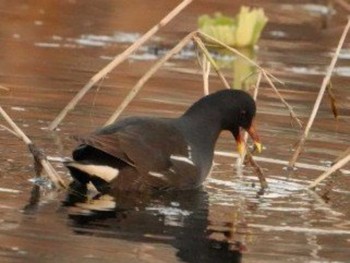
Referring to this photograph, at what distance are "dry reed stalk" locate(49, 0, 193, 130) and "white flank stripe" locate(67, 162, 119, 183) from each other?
4.01ft

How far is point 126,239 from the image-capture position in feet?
26.4

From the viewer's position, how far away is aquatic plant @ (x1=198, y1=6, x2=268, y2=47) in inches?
662

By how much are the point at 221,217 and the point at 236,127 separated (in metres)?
1.59

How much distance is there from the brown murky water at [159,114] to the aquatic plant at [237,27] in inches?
9.8

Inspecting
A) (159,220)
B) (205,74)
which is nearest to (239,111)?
(205,74)

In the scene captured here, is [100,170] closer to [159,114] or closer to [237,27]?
[159,114]

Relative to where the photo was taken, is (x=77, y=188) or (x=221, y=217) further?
(x=77, y=188)

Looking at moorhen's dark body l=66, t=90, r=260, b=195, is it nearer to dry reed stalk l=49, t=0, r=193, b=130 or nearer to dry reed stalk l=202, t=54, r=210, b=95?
dry reed stalk l=202, t=54, r=210, b=95

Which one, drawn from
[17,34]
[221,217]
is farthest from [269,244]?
[17,34]

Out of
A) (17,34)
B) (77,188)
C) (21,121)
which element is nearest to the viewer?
(77,188)

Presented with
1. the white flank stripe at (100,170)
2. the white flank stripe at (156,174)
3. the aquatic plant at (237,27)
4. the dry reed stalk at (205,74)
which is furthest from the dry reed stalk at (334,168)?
the aquatic plant at (237,27)

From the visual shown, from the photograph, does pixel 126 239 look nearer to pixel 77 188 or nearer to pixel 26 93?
pixel 77 188

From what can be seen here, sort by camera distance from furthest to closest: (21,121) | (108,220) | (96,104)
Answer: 1. (96,104)
2. (21,121)
3. (108,220)

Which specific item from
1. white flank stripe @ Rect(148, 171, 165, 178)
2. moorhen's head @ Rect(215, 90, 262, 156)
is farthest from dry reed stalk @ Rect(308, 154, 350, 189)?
white flank stripe @ Rect(148, 171, 165, 178)
